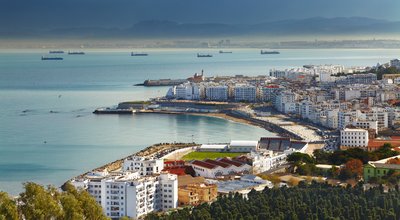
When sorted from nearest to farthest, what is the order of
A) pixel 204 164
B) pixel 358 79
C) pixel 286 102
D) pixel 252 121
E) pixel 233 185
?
1. pixel 233 185
2. pixel 204 164
3. pixel 252 121
4. pixel 286 102
5. pixel 358 79

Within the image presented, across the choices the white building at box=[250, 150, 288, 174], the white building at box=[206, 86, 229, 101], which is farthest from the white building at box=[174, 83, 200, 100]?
the white building at box=[250, 150, 288, 174]

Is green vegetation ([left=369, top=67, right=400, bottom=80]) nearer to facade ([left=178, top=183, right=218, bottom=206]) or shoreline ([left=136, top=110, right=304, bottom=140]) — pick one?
shoreline ([left=136, top=110, right=304, bottom=140])

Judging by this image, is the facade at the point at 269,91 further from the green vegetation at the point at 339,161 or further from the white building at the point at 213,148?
the green vegetation at the point at 339,161

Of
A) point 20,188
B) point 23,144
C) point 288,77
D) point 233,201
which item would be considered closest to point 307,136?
point 23,144

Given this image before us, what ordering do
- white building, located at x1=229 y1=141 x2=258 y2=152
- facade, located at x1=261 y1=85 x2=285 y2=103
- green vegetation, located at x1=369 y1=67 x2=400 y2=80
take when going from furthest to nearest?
green vegetation, located at x1=369 y1=67 x2=400 y2=80 → facade, located at x1=261 y1=85 x2=285 y2=103 → white building, located at x1=229 y1=141 x2=258 y2=152

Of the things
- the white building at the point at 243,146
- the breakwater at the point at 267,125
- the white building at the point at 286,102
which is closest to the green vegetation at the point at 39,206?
the white building at the point at 243,146

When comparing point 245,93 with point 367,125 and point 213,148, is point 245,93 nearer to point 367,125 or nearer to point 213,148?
point 367,125

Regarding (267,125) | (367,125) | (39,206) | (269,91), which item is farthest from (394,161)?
(269,91)
